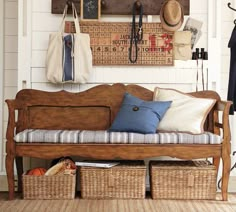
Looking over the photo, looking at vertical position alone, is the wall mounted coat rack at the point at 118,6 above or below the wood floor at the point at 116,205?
above

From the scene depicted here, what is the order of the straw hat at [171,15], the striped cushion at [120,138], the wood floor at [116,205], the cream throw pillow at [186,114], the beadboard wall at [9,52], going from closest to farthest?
1. the wood floor at [116,205]
2. the striped cushion at [120,138]
3. the cream throw pillow at [186,114]
4. the straw hat at [171,15]
5. the beadboard wall at [9,52]

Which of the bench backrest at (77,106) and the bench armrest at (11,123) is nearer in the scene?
the bench armrest at (11,123)

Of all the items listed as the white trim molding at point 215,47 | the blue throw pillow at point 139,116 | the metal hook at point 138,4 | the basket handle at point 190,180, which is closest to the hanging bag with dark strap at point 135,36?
the metal hook at point 138,4

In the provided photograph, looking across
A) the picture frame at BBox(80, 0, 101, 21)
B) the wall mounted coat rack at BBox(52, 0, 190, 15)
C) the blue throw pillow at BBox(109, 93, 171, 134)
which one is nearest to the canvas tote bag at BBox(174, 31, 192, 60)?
the wall mounted coat rack at BBox(52, 0, 190, 15)

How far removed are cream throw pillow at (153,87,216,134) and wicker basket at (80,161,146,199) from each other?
43cm

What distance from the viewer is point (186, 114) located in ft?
11.5

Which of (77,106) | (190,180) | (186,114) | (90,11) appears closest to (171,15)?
(90,11)

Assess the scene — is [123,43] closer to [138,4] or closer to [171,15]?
[138,4]

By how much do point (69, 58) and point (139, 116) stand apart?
0.86 meters

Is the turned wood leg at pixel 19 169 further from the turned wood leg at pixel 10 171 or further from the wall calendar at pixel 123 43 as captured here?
the wall calendar at pixel 123 43

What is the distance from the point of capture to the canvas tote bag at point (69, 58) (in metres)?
3.78

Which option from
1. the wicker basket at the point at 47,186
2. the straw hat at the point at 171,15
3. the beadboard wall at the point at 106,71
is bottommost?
the wicker basket at the point at 47,186

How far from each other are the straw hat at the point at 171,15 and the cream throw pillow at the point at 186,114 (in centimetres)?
Answer: 69

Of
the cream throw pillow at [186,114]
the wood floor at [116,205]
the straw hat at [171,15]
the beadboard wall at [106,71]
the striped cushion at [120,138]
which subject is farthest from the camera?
the beadboard wall at [106,71]
